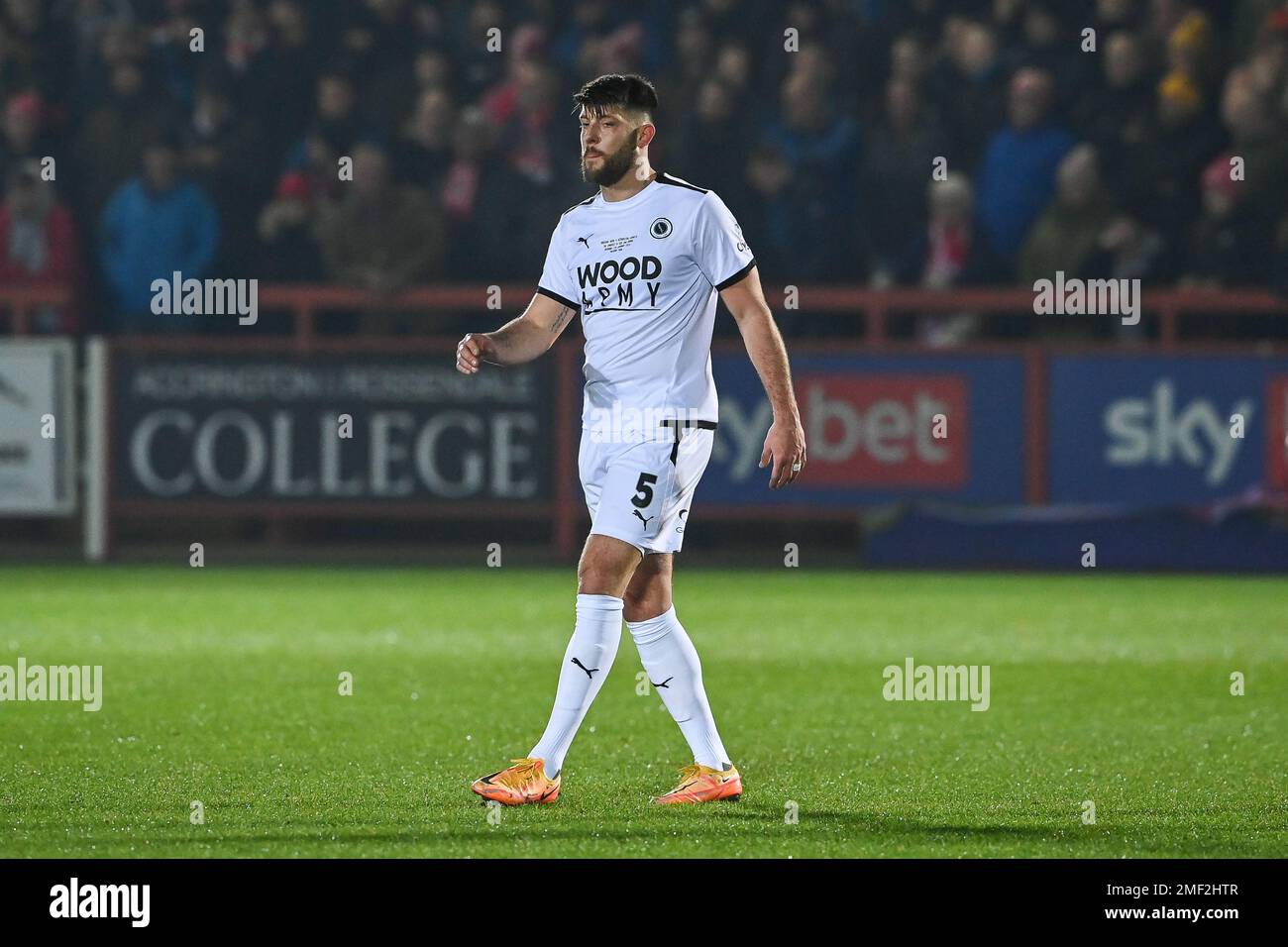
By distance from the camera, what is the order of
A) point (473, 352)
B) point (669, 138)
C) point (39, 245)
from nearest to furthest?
point (473, 352) < point (669, 138) < point (39, 245)

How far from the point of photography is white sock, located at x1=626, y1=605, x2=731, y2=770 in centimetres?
668

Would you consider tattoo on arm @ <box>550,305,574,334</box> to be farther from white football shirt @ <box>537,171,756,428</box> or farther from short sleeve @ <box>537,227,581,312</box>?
white football shirt @ <box>537,171,756,428</box>

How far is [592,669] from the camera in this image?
21.4 ft

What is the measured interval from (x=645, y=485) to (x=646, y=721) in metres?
2.11

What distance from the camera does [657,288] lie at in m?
6.59

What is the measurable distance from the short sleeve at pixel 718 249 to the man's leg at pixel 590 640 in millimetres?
844

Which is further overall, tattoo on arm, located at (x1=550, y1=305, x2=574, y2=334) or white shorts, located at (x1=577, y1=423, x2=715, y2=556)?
tattoo on arm, located at (x1=550, y1=305, x2=574, y2=334)

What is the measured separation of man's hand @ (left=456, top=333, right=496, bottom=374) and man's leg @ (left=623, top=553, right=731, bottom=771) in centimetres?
80

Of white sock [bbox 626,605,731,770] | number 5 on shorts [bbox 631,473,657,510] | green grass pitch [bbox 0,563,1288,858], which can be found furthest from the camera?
white sock [bbox 626,605,731,770]

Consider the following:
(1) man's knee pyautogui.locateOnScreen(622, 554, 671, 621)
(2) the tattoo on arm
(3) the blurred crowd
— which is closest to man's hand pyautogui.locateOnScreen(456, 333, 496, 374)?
(2) the tattoo on arm

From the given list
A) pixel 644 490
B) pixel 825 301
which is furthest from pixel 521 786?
pixel 825 301

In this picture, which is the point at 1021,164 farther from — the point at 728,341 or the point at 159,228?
the point at 159,228

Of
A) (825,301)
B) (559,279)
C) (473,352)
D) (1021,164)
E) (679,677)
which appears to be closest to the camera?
(473,352)

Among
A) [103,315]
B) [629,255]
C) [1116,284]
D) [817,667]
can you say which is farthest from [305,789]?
[103,315]
